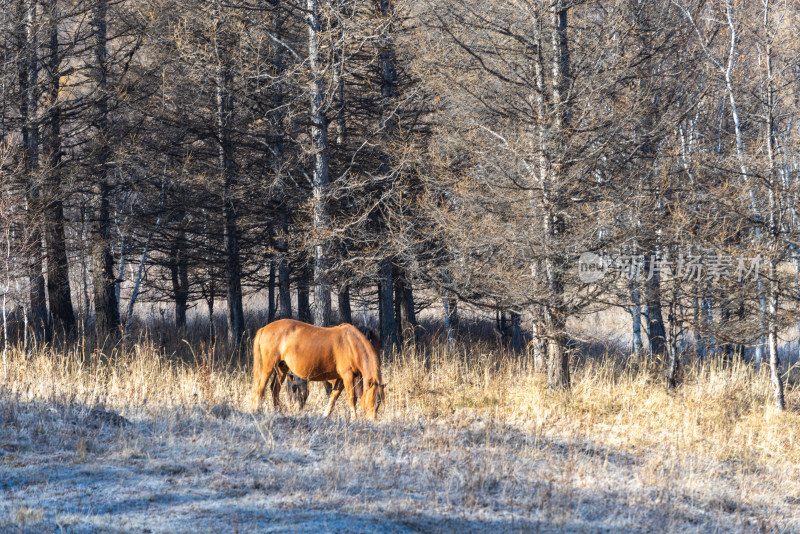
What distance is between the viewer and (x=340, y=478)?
6195 mm

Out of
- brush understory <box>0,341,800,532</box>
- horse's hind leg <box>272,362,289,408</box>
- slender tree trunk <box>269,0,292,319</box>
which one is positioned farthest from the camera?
slender tree trunk <box>269,0,292,319</box>

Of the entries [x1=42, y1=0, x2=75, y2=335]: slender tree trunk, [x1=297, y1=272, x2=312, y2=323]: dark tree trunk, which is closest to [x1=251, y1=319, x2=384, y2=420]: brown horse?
[x1=42, y1=0, x2=75, y2=335]: slender tree trunk

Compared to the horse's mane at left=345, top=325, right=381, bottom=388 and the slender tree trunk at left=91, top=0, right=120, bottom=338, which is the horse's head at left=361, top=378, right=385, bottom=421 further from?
the slender tree trunk at left=91, top=0, right=120, bottom=338

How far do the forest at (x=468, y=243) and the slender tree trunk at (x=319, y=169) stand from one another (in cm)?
7

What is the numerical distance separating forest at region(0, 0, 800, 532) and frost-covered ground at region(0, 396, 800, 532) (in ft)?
0.15

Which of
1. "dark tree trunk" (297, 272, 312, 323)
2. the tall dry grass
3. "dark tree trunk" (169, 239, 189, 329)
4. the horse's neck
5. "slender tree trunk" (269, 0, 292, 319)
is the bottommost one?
the tall dry grass

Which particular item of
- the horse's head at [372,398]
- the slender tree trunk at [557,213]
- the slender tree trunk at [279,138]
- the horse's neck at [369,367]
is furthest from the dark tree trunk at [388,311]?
the horse's head at [372,398]

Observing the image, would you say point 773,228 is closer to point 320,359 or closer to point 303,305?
point 320,359

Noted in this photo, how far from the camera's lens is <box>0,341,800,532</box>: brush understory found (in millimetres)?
5496

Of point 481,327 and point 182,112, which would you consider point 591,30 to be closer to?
point 182,112

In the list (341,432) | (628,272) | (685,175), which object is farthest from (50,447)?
(685,175)

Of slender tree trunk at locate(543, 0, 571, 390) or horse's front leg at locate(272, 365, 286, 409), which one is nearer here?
horse's front leg at locate(272, 365, 286, 409)

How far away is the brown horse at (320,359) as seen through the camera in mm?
8828

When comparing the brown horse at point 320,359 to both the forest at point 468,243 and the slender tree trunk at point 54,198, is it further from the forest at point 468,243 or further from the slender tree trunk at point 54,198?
the slender tree trunk at point 54,198
